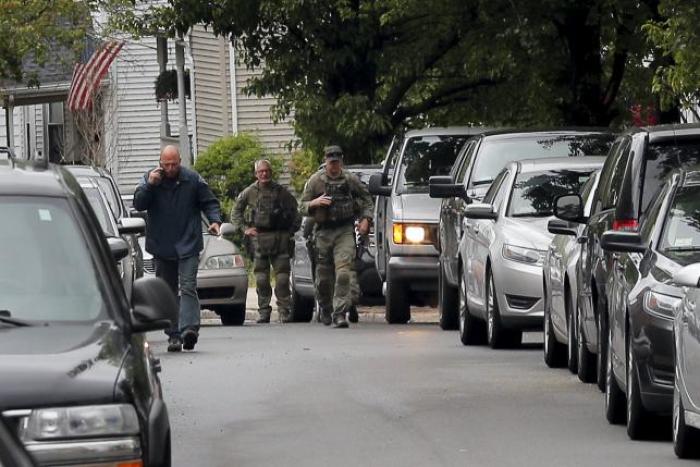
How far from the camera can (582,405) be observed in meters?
13.2

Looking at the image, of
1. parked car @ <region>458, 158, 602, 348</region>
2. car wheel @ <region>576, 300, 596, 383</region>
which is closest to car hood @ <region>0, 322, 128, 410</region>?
car wheel @ <region>576, 300, 596, 383</region>

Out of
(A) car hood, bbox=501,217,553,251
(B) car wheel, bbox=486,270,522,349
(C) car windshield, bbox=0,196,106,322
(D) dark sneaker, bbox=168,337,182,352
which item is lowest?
(D) dark sneaker, bbox=168,337,182,352

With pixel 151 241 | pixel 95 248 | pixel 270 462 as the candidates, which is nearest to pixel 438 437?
pixel 270 462

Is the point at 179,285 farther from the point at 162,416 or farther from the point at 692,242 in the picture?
the point at 162,416

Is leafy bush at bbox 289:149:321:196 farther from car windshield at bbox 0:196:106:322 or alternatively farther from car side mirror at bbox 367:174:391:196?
car windshield at bbox 0:196:106:322

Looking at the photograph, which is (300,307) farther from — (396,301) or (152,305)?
(152,305)

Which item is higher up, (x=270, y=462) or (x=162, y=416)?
(x=162, y=416)

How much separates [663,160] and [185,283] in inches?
241

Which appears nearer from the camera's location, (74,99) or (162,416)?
(162,416)

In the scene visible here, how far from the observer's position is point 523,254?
17141 mm

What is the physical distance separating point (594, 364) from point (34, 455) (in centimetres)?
857

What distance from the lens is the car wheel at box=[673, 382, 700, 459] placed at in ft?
33.6

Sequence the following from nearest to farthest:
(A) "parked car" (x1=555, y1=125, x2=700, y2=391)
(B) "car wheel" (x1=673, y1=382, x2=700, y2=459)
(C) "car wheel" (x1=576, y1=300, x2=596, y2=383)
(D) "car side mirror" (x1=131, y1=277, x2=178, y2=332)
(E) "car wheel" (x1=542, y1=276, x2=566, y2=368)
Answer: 1. (D) "car side mirror" (x1=131, y1=277, x2=178, y2=332)
2. (B) "car wheel" (x1=673, y1=382, x2=700, y2=459)
3. (A) "parked car" (x1=555, y1=125, x2=700, y2=391)
4. (C) "car wheel" (x1=576, y1=300, x2=596, y2=383)
5. (E) "car wheel" (x1=542, y1=276, x2=566, y2=368)

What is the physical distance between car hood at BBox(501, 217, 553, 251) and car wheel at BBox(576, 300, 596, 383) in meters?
2.44
